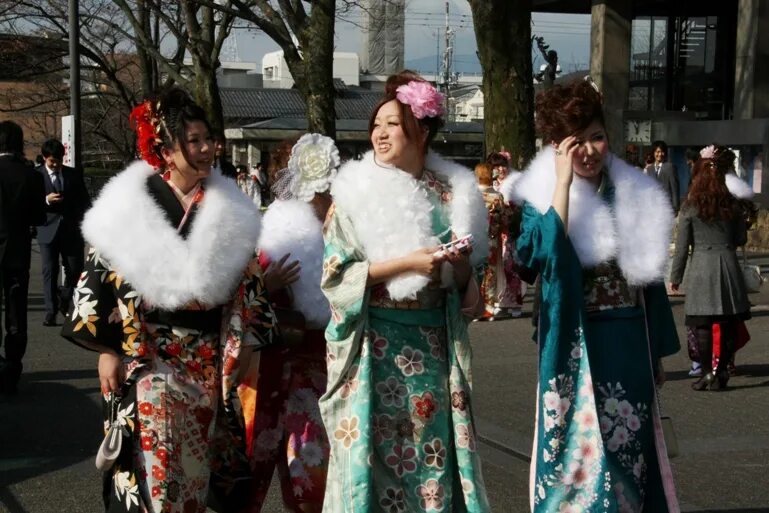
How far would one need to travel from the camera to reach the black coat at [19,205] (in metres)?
8.70

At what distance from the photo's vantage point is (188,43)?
22281mm

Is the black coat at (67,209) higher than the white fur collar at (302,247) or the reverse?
the reverse

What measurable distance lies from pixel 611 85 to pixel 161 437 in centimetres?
2188

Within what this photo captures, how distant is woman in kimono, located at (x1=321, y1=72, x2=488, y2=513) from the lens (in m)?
3.82

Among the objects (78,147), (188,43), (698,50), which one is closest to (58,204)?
(78,147)

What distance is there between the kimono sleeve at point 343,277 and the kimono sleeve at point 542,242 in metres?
0.64

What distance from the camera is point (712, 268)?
8305 millimetres

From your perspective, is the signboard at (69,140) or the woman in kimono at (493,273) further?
the signboard at (69,140)

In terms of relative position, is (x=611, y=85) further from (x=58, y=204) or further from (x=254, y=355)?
(x=254, y=355)

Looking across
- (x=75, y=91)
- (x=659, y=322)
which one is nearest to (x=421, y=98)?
(x=659, y=322)

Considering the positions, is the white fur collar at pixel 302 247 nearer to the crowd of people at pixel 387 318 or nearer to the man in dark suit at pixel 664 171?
the crowd of people at pixel 387 318

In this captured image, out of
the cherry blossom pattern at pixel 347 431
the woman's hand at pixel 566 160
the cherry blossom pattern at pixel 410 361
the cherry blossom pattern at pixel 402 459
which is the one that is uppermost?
the woman's hand at pixel 566 160

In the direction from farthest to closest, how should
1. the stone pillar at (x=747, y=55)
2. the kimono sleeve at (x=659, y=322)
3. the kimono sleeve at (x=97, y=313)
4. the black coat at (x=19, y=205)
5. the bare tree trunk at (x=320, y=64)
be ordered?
the stone pillar at (x=747, y=55) → the bare tree trunk at (x=320, y=64) → the black coat at (x=19, y=205) → the kimono sleeve at (x=659, y=322) → the kimono sleeve at (x=97, y=313)

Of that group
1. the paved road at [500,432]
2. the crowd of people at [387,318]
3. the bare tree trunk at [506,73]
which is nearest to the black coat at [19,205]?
the paved road at [500,432]
